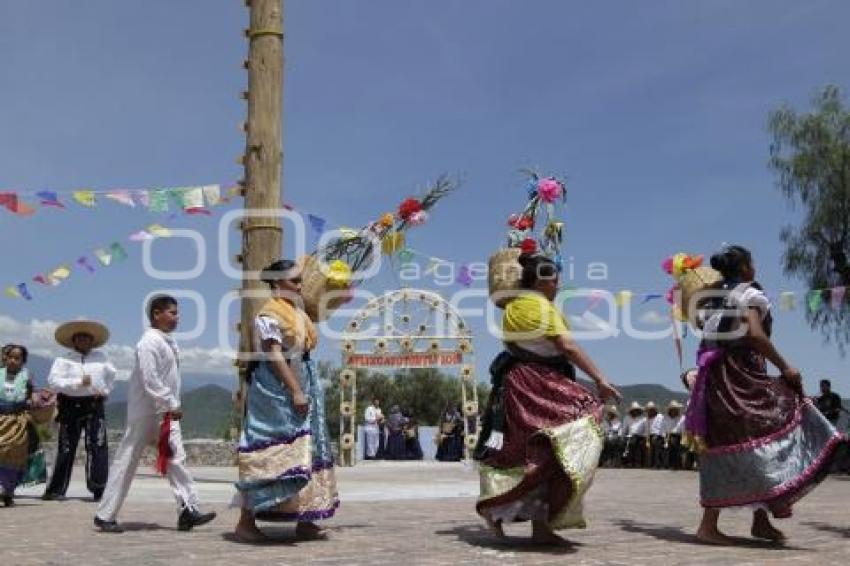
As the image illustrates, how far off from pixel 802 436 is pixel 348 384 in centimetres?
1584

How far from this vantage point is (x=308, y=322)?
19.5ft

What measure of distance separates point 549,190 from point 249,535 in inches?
451

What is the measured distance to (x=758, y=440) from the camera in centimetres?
551

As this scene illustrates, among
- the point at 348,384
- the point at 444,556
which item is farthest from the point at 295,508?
the point at 348,384

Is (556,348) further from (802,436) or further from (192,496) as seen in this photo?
(192,496)

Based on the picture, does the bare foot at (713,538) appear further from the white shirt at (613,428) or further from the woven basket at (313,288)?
the white shirt at (613,428)

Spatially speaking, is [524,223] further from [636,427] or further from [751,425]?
[751,425]

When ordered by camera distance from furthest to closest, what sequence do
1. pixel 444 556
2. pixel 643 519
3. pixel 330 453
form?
pixel 643 519 → pixel 330 453 → pixel 444 556

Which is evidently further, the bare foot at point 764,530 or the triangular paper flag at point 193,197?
the triangular paper flag at point 193,197

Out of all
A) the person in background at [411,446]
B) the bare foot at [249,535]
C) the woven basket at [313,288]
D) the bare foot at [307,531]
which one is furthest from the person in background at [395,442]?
the bare foot at [249,535]

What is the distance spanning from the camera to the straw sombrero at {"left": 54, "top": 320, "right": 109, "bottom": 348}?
29.4 feet

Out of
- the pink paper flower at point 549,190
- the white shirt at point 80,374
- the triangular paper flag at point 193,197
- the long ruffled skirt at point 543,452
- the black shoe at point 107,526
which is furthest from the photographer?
the pink paper flower at point 549,190

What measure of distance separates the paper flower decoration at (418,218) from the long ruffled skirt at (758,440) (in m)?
9.73

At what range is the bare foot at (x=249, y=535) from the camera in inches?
Answer: 220
